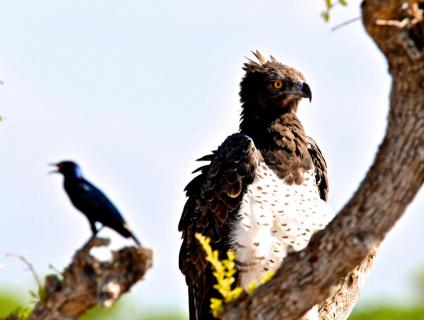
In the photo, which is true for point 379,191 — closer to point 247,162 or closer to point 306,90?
point 247,162

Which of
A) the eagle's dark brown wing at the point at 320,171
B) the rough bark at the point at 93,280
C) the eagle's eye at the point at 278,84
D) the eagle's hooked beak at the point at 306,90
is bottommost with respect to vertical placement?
the rough bark at the point at 93,280

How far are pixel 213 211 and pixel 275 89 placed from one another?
1.46 meters

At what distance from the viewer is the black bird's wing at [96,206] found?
213 inches

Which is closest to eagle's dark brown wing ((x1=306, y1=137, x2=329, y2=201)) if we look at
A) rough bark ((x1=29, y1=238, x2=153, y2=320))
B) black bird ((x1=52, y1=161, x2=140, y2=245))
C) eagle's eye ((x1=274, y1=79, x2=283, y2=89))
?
eagle's eye ((x1=274, y1=79, x2=283, y2=89))

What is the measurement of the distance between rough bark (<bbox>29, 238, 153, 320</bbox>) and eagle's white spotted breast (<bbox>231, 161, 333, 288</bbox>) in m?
3.09

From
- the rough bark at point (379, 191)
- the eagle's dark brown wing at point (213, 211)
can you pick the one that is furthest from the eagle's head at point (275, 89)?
the rough bark at point (379, 191)

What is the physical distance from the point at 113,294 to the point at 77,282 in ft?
0.74

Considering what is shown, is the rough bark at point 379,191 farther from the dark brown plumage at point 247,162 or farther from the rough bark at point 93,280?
the dark brown plumage at point 247,162

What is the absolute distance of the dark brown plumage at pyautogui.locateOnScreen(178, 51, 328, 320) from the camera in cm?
852

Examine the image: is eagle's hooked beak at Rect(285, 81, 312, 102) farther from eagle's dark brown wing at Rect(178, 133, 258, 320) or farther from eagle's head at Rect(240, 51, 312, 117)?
eagle's dark brown wing at Rect(178, 133, 258, 320)

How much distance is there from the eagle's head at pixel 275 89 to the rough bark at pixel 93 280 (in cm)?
428

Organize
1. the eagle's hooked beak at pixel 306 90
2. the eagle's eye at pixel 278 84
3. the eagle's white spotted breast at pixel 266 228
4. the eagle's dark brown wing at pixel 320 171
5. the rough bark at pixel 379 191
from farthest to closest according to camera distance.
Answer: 1. the eagle's eye at pixel 278 84
2. the eagle's hooked beak at pixel 306 90
3. the eagle's dark brown wing at pixel 320 171
4. the eagle's white spotted breast at pixel 266 228
5. the rough bark at pixel 379 191

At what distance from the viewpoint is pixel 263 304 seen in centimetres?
554

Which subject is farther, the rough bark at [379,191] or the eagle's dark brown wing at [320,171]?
the eagle's dark brown wing at [320,171]
